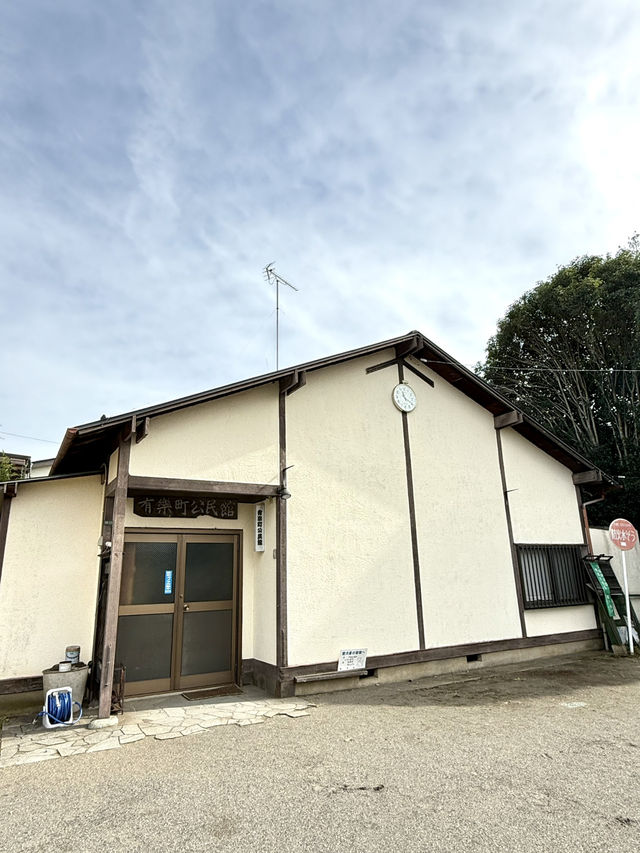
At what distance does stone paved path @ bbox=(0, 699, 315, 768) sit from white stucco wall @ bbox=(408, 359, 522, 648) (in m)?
2.79

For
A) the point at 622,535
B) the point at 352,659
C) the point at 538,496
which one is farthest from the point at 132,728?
the point at 622,535

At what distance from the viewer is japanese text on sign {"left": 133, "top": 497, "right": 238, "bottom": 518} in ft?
21.6

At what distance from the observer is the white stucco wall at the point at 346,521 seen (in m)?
6.52

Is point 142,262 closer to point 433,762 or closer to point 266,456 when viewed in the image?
point 266,456

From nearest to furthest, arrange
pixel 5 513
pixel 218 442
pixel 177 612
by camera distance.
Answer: pixel 5 513 → pixel 218 442 → pixel 177 612

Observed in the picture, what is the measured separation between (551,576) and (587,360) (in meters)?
9.67

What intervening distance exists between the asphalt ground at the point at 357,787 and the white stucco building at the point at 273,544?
1457 mm

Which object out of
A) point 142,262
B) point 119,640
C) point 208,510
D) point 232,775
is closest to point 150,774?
point 232,775

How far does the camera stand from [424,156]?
6.57 metres

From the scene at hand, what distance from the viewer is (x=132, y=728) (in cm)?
493

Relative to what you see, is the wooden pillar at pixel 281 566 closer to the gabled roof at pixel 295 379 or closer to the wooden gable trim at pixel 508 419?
the gabled roof at pixel 295 379

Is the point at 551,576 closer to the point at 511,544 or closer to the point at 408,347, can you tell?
the point at 511,544

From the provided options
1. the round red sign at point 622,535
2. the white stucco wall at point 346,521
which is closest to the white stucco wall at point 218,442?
the white stucco wall at point 346,521

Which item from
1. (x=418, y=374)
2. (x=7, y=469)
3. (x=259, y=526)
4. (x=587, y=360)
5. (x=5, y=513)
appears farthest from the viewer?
(x=587, y=360)
